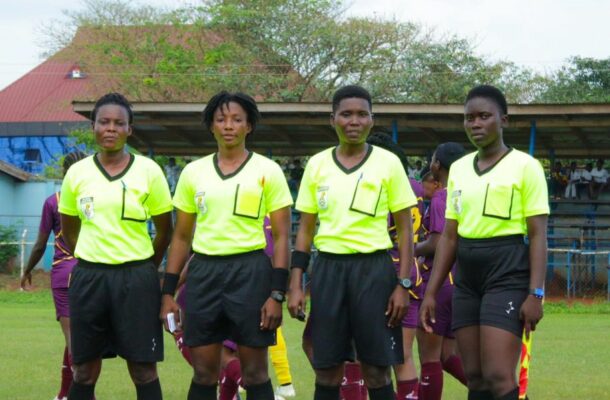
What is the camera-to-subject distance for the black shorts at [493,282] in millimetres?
7148

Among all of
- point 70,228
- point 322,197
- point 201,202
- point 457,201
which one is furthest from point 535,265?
point 70,228

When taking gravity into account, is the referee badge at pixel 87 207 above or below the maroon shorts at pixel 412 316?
above

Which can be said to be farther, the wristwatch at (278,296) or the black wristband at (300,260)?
the black wristband at (300,260)

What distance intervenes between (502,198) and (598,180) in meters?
24.5

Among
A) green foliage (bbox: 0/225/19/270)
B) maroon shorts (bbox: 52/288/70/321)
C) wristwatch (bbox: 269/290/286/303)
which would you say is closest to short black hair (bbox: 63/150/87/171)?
maroon shorts (bbox: 52/288/70/321)

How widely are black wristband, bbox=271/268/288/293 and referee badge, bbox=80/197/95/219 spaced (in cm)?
134

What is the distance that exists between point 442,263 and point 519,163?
33.9 inches

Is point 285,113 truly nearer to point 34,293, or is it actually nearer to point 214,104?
point 34,293

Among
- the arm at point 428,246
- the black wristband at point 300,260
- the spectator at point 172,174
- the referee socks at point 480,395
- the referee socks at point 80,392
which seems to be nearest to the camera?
the referee socks at point 480,395

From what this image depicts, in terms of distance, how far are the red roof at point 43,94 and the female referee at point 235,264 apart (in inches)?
2306

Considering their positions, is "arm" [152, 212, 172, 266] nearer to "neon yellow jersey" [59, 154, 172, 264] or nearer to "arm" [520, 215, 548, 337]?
"neon yellow jersey" [59, 154, 172, 264]

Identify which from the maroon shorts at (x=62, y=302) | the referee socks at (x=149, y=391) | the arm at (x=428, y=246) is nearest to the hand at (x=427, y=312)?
the arm at (x=428, y=246)

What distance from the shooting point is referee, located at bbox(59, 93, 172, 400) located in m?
7.74

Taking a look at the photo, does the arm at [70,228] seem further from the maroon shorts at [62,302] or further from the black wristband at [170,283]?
the maroon shorts at [62,302]
